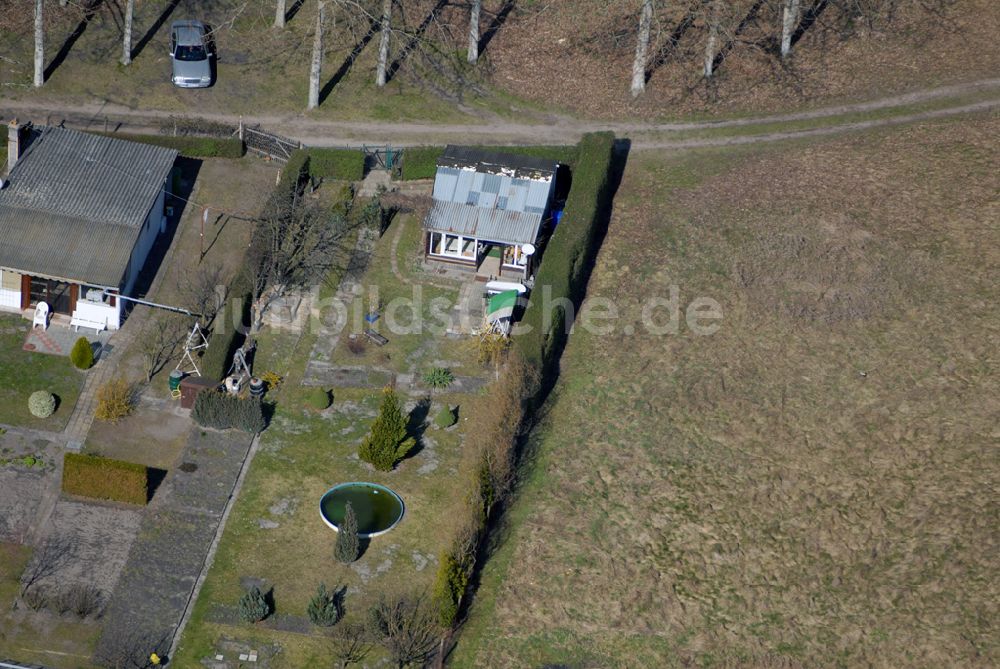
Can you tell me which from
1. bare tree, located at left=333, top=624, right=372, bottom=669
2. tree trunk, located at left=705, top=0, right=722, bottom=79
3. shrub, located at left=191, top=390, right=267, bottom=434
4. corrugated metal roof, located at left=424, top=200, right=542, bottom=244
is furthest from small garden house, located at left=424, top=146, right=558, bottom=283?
bare tree, located at left=333, top=624, right=372, bottom=669

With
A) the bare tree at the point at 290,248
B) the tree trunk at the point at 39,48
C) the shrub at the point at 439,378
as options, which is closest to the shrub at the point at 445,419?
the shrub at the point at 439,378

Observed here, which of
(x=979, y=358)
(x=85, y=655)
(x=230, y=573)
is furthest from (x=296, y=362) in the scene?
(x=979, y=358)

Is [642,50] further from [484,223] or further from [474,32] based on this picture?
[484,223]

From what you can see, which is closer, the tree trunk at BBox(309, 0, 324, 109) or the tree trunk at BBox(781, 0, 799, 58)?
the tree trunk at BBox(309, 0, 324, 109)

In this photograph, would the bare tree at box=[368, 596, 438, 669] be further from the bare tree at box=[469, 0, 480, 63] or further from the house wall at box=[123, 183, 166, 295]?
the bare tree at box=[469, 0, 480, 63]

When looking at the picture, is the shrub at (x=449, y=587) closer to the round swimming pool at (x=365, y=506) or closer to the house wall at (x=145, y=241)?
the round swimming pool at (x=365, y=506)

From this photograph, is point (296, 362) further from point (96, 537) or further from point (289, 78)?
point (289, 78)
